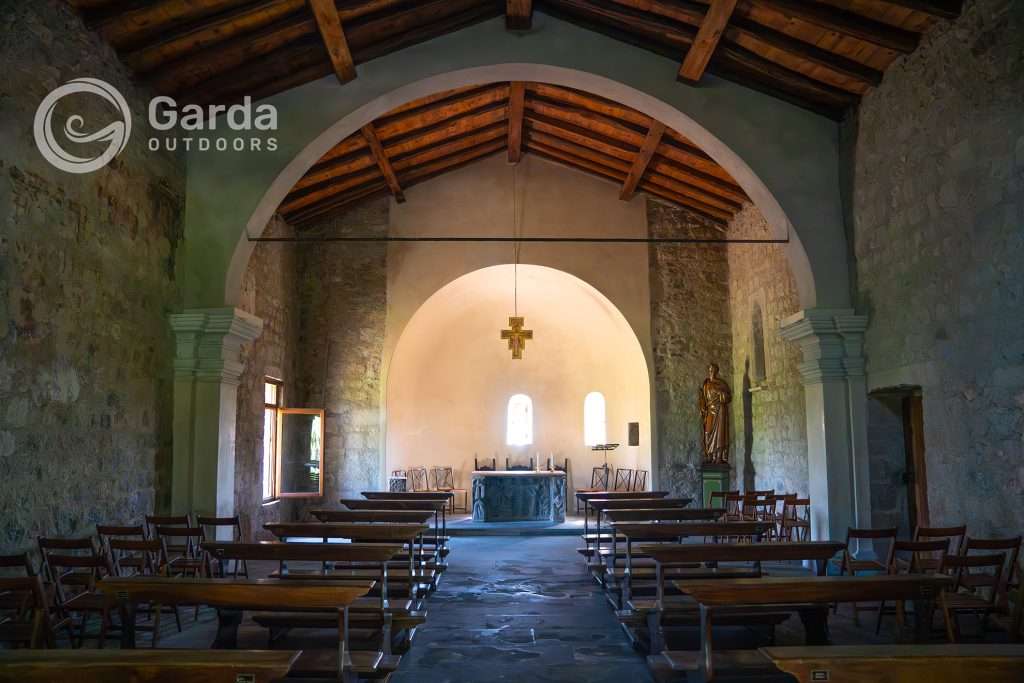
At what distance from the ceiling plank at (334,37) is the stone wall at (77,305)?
5.45 feet

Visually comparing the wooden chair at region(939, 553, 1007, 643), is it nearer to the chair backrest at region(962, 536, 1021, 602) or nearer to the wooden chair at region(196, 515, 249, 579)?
the chair backrest at region(962, 536, 1021, 602)

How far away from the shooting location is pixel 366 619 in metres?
4.66

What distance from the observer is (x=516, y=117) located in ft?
35.6

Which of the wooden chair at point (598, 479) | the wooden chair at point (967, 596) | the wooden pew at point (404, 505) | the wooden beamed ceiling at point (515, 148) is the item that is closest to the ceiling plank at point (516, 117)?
the wooden beamed ceiling at point (515, 148)

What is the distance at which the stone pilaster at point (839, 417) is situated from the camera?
25.6 feet

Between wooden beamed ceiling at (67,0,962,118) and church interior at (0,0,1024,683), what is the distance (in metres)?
0.04

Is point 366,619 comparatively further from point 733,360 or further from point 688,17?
point 733,360

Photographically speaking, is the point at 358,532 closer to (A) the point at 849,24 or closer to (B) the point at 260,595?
(B) the point at 260,595

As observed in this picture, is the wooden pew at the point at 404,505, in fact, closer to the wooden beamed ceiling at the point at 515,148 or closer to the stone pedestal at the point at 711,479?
the wooden beamed ceiling at the point at 515,148

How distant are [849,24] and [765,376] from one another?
5599 mm

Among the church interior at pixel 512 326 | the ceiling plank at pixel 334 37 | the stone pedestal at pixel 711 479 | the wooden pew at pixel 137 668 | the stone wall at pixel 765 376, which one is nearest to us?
the wooden pew at pixel 137 668

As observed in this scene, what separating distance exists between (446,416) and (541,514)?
3.34m

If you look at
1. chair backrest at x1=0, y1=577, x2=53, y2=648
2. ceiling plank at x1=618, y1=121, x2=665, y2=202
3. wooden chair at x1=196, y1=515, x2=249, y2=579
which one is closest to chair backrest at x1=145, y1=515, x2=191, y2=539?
wooden chair at x1=196, y1=515, x2=249, y2=579

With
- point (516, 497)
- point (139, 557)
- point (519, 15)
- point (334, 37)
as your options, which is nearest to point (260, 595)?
point (139, 557)
